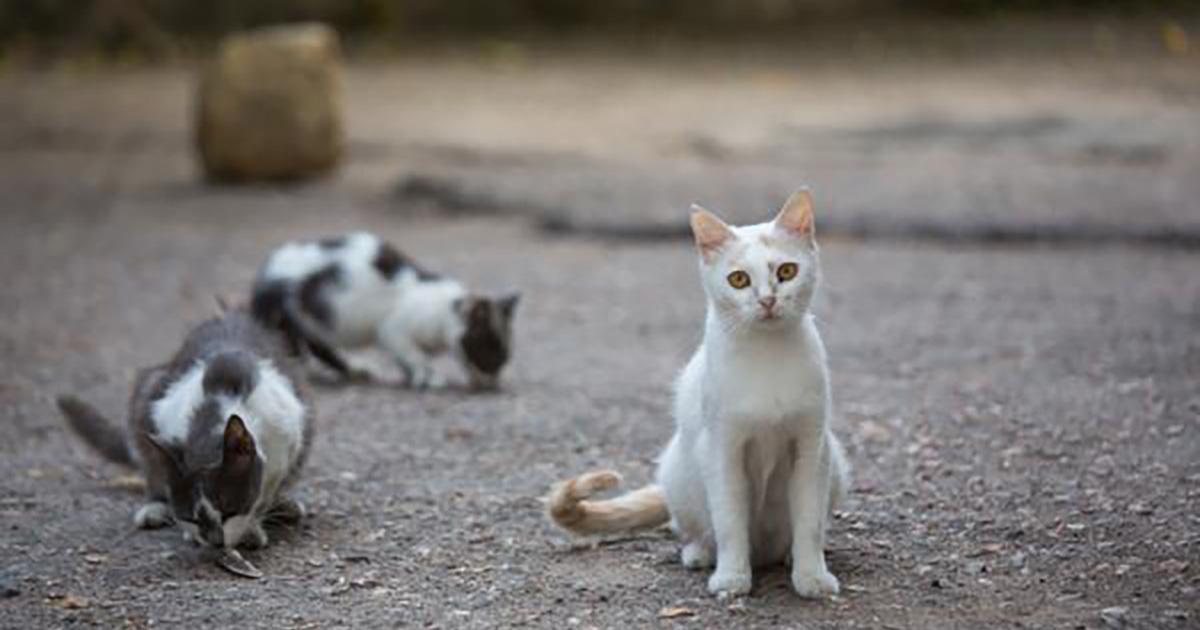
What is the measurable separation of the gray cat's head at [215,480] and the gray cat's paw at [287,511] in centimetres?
38

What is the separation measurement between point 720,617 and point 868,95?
9.96 metres

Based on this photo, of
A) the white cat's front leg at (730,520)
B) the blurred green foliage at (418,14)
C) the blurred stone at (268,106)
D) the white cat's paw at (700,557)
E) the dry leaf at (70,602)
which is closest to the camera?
the white cat's front leg at (730,520)

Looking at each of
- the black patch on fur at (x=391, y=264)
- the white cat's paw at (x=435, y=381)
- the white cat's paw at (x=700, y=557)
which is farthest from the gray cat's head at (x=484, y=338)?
the white cat's paw at (x=700, y=557)

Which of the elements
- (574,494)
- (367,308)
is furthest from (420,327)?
(574,494)

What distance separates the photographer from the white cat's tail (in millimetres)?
5328

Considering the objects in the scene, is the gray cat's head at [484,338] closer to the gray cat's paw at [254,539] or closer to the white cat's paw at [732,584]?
the gray cat's paw at [254,539]

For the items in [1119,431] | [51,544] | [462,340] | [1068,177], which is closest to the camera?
[51,544]

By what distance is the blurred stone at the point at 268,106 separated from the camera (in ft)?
41.6

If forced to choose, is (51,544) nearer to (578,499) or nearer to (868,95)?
(578,499)

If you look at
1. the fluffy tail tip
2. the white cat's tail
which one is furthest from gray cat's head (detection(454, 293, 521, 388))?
the fluffy tail tip

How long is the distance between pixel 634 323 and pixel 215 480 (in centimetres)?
395

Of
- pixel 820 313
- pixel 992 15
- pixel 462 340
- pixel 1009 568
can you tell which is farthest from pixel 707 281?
pixel 992 15

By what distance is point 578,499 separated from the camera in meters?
5.38

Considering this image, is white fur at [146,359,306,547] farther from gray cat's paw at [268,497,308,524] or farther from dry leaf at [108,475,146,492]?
dry leaf at [108,475,146,492]
